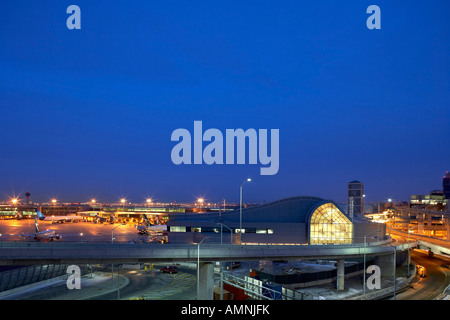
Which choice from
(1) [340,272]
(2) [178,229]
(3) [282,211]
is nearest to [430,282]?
(1) [340,272]

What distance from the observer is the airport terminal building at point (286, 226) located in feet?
224

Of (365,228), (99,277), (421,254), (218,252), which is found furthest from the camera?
(421,254)

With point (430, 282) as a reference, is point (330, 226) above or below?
above

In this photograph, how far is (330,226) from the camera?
69.1 m

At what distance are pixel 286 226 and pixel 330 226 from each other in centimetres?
986

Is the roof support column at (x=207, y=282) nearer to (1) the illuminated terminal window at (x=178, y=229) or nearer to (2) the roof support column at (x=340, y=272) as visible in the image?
(2) the roof support column at (x=340, y=272)

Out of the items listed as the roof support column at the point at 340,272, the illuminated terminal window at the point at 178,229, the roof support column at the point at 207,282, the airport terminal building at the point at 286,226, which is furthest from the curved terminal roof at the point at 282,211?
the roof support column at the point at 207,282

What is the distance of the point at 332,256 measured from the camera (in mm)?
43719

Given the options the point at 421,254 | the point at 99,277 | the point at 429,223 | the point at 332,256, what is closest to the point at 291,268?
the point at 332,256

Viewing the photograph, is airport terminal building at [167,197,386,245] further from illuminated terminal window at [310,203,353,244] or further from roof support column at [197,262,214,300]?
roof support column at [197,262,214,300]

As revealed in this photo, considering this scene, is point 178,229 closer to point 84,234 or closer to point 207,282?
point 84,234

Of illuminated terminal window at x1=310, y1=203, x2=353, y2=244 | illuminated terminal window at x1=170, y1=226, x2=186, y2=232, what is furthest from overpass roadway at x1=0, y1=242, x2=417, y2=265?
illuminated terminal window at x1=170, y1=226, x2=186, y2=232
